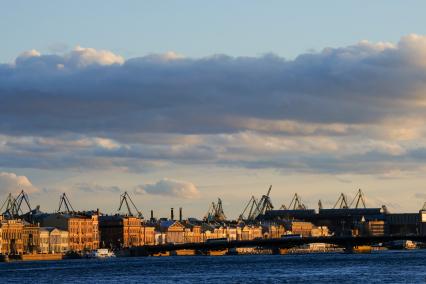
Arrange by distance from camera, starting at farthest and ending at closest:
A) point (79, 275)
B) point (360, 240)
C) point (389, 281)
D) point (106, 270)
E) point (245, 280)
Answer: point (360, 240), point (106, 270), point (79, 275), point (245, 280), point (389, 281)

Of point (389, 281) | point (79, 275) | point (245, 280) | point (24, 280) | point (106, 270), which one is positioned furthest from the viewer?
point (106, 270)

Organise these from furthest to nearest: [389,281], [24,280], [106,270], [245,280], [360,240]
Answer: [360,240], [106,270], [24,280], [245,280], [389,281]

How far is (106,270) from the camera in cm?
14962

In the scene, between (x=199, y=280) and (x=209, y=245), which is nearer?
(x=199, y=280)

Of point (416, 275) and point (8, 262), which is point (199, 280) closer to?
point (416, 275)

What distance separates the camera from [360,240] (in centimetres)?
19550

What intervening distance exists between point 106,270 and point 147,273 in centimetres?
1280

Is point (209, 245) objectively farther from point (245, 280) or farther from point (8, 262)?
point (245, 280)

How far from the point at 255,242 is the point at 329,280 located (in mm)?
84811

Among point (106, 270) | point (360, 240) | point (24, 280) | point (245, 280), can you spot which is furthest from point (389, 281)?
point (360, 240)

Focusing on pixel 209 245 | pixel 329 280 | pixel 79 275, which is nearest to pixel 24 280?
pixel 79 275

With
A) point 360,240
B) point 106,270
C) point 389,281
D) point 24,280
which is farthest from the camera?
point 360,240

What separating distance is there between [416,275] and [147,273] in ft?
103

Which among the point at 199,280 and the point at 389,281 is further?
the point at 199,280
